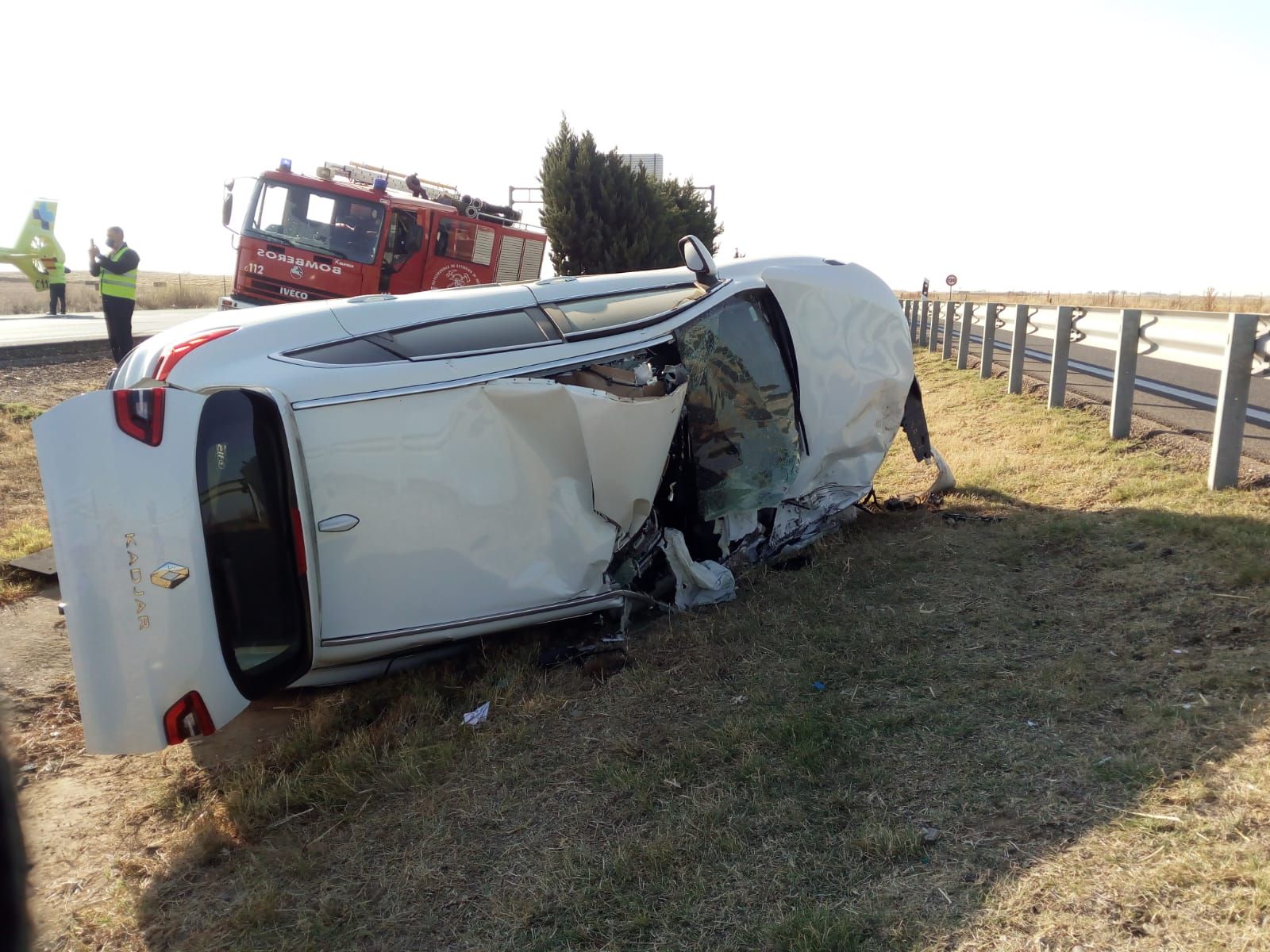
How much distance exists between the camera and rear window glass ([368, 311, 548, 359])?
388 cm

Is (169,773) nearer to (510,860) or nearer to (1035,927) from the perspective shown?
(510,860)

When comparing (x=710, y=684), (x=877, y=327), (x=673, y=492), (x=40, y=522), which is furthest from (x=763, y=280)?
(x=40, y=522)

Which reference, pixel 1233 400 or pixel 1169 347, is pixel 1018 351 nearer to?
pixel 1169 347

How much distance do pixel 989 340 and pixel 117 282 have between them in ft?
35.7

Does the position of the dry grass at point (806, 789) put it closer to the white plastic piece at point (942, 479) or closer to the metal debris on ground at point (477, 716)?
the metal debris on ground at point (477, 716)

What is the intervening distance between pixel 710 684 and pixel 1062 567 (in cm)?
200

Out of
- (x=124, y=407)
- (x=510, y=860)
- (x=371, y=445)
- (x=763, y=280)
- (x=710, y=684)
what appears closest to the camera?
(x=510, y=860)

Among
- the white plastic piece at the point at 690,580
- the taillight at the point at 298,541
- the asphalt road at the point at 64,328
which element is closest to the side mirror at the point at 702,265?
the white plastic piece at the point at 690,580

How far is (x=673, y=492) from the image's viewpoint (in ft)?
16.1

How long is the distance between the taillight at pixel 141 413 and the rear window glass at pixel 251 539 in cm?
14

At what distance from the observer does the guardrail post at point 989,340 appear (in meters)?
11.1

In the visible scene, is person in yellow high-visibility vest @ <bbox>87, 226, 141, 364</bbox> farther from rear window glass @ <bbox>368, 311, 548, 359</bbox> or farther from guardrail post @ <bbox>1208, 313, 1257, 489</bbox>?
guardrail post @ <bbox>1208, 313, 1257, 489</bbox>

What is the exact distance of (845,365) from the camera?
560 centimetres

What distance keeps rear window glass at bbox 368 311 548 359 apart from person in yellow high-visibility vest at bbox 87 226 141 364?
9362 millimetres
